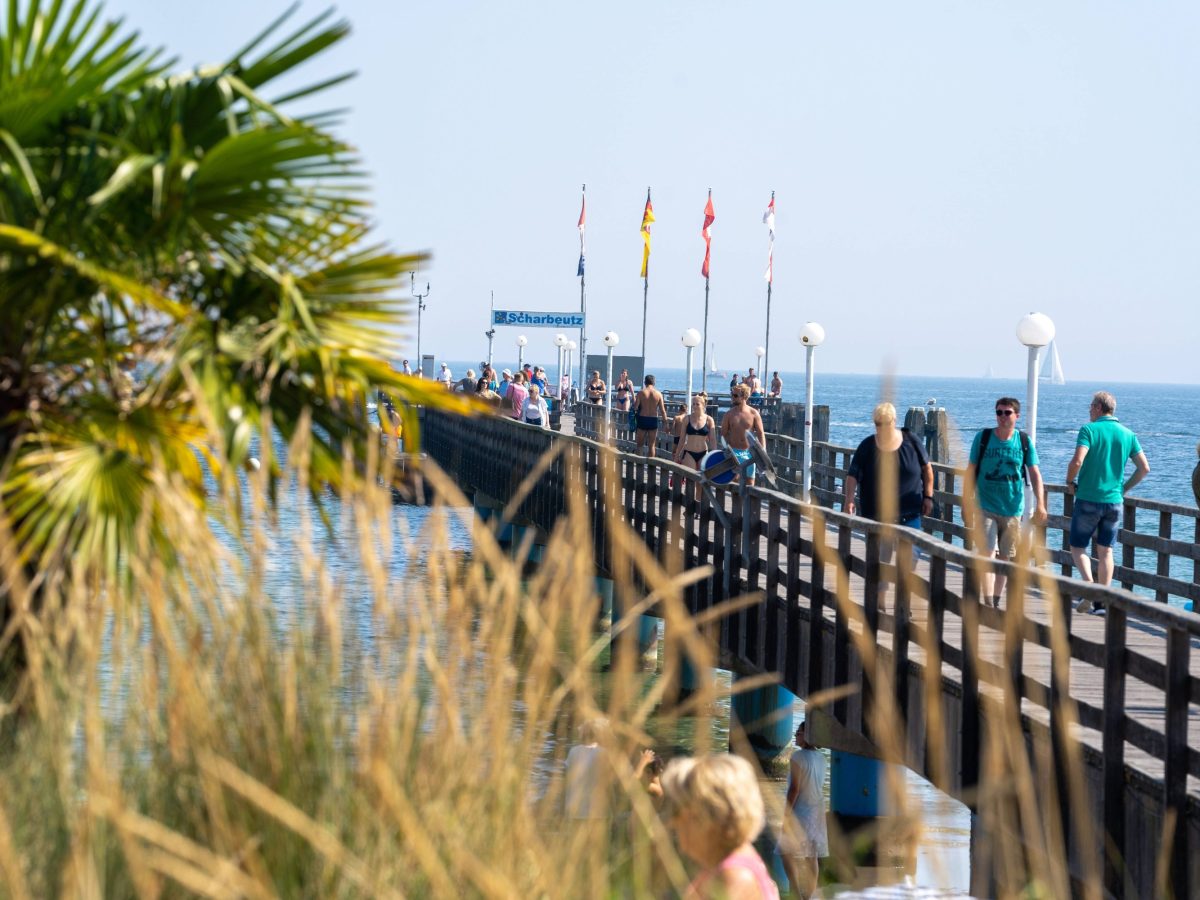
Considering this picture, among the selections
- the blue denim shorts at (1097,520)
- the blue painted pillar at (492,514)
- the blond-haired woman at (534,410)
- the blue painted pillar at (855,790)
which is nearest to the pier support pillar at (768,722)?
the blue painted pillar at (855,790)

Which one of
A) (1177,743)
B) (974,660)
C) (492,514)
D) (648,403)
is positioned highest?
(974,660)

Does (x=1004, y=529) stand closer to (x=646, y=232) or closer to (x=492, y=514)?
(x=492, y=514)

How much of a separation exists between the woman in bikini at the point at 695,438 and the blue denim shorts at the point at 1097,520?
7905 millimetres

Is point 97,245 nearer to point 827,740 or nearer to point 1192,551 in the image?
point 827,740

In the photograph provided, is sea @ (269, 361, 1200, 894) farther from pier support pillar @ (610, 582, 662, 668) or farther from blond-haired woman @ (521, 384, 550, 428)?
blond-haired woman @ (521, 384, 550, 428)

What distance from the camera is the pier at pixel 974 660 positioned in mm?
4145

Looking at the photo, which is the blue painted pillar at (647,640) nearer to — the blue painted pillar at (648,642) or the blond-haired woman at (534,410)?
the blue painted pillar at (648,642)

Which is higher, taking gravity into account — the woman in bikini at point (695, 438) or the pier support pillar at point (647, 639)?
the woman in bikini at point (695, 438)

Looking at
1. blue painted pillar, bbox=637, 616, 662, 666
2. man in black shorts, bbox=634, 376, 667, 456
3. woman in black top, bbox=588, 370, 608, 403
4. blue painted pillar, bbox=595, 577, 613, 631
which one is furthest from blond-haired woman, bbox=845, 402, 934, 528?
woman in black top, bbox=588, 370, 608, 403

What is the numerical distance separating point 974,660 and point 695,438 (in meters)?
14.9

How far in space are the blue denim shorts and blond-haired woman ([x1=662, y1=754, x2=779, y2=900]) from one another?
8590mm

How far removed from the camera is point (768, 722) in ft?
50.4

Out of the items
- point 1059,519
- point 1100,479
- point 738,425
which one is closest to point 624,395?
point 738,425

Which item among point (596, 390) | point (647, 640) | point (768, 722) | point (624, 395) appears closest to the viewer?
point (768, 722)
